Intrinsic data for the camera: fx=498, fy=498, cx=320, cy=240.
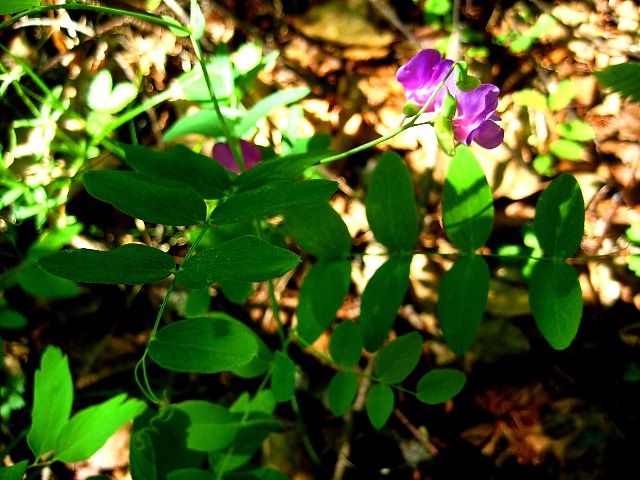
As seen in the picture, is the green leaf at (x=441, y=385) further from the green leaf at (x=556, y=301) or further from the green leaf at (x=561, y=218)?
the green leaf at (x=561, y=218)

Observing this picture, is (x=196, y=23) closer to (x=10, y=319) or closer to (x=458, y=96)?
(x=458, y=96)

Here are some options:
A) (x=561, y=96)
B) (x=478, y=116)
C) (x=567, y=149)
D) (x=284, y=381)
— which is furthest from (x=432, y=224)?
(x=284, y=381)

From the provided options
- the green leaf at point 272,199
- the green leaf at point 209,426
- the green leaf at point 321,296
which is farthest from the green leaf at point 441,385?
the green leaf at point 272,199

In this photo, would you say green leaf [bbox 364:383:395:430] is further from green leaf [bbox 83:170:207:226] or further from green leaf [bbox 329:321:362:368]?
green leaf [bbox 83:170:207:226]

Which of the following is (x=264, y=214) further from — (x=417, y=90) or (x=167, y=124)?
(x=167, y=124)

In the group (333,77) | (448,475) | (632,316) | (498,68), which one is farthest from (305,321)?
(498,68)
